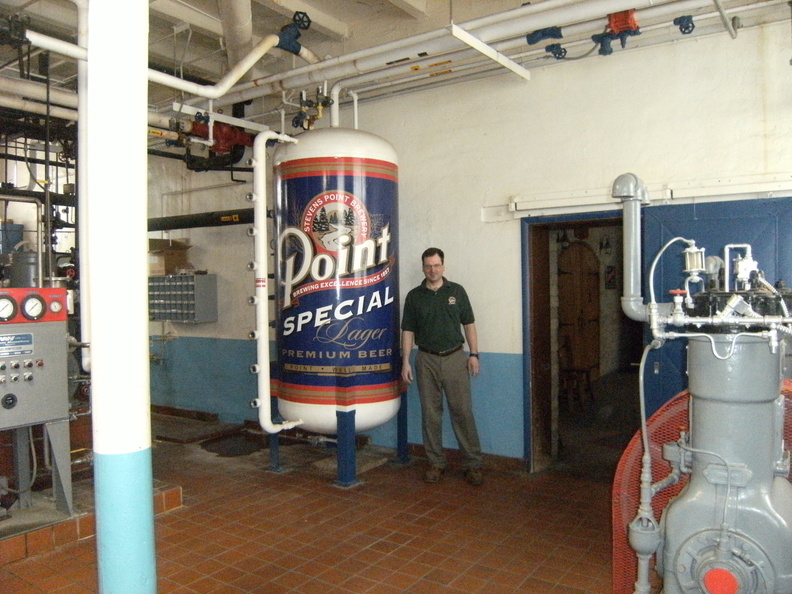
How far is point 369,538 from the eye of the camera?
11.9 feet

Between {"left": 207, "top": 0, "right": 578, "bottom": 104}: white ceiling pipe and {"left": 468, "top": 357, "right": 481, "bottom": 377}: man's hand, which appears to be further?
{"left": 468, "top": 357, "right": 481, "bottom": 377}: man's hand

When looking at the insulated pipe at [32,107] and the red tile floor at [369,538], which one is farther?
the insulated pipe at [32,107]

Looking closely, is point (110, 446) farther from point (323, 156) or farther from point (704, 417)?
point (323, 156)

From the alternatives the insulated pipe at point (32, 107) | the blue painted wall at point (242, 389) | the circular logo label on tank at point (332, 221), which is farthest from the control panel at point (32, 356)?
the blue painted wall at point (242, 389)

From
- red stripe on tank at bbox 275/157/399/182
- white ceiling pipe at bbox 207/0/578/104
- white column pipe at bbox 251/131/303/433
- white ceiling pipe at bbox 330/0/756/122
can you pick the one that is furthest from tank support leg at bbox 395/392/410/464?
white ceiling pipe at bbox 207/0/578/104

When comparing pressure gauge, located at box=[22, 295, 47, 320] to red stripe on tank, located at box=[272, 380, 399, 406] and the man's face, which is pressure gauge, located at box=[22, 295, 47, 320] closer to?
red stripe on tank, located at box=[272, 380, 399, 406]

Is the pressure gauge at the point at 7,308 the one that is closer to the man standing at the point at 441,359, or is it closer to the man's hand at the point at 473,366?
the man standing at the point at 441,359

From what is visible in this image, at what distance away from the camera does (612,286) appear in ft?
28.9

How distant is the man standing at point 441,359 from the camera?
15.2ft

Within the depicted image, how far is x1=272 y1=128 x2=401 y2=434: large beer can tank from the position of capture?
438 cm

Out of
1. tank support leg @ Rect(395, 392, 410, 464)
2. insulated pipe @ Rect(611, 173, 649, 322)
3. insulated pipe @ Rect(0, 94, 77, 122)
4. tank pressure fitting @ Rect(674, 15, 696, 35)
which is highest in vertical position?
tank pressure fitting @ Rect(674, 15, 696, 35)

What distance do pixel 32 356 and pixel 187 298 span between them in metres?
2.95

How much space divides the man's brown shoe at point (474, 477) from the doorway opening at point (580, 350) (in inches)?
20.6

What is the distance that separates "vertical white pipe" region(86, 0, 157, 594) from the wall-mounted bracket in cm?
217
